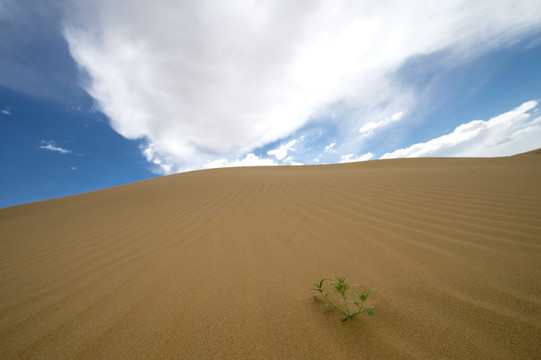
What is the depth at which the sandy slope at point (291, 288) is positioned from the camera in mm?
903

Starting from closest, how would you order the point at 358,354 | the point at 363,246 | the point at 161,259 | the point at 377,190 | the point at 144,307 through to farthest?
the point at 358,354
the point at 144,307
the point at 363,246
the point at 161,259
the point at 377,190

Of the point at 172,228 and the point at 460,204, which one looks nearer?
the point at 460,204

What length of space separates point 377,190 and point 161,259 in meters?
4.03

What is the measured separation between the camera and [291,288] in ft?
4.35

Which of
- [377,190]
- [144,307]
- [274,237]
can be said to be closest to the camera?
[144,307]

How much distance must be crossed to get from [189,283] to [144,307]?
12.0 inches

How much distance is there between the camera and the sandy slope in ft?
2.96

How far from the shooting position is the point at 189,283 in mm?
1529

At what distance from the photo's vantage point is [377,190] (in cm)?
414

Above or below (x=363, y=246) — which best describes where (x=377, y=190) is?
above

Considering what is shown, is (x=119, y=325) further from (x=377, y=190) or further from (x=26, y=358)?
(x=377, y=190)

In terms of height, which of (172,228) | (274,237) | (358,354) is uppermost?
(172,228)

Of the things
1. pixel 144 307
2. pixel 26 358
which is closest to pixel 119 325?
pixel 144 307

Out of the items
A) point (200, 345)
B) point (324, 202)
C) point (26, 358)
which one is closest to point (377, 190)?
point (324, 202)
